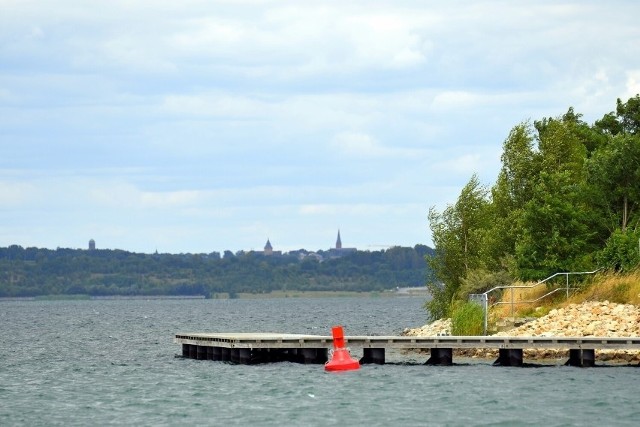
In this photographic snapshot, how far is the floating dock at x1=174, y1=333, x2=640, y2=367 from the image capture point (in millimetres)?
47062

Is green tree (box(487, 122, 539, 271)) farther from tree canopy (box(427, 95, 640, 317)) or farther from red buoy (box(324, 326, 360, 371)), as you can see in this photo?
red buoy (box(324, 326, 360, 371))

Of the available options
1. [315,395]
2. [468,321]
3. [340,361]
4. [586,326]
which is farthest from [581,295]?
[315,395]

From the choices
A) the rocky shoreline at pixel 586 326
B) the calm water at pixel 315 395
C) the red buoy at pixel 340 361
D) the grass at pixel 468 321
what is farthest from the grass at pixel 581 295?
the red buoy at pixel 340 361

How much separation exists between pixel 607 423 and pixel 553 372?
1209cm

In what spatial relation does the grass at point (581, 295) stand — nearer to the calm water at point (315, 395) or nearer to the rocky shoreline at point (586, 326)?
the rocky shoreline at point (586, 326)

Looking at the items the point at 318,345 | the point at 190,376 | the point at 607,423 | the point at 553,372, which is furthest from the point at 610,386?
the point at 190,376

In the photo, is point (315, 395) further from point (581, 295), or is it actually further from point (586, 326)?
point (581, 295)

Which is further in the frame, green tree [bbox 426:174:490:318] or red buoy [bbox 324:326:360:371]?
green tree [bbox 426:174:490:318]

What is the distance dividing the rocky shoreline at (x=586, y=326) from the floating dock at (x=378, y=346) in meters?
1.55

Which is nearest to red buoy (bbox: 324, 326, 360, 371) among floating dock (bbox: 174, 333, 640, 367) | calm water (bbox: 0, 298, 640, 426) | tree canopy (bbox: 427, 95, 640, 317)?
calm water (bbox: 0, 298, 640, 426)

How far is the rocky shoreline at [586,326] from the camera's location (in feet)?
165

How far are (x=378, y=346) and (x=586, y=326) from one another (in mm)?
8520

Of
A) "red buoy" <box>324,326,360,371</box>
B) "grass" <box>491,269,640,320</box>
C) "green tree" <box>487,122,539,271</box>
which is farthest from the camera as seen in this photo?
"green tree" <box>487,122,539,271</box>

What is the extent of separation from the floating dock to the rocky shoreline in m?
1.55
